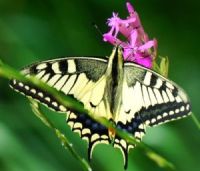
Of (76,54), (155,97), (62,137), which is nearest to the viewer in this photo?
(62,137)


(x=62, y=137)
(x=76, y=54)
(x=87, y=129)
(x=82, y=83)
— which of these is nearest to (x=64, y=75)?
(x=82, y=83)

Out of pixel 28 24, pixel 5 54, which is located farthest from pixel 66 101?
pixel 28 24

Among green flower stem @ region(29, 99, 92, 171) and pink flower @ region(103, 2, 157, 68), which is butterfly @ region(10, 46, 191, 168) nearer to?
pink flower @ region(103, 2, 157, 68)

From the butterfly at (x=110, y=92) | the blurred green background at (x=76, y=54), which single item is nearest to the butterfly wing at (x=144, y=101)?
the butterfly at (x=110, y=92)

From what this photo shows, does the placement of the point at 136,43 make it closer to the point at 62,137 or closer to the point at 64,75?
the point at 64,75

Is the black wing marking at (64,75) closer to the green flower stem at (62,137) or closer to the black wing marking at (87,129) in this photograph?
the black wing marking at (87,129)

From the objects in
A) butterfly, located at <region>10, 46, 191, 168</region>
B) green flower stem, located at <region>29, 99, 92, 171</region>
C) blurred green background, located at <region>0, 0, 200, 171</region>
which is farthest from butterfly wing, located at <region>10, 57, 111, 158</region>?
blurred green background, located at <region>0, 0, 200, 171</region>
